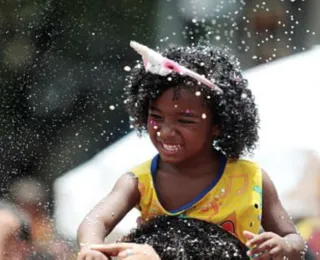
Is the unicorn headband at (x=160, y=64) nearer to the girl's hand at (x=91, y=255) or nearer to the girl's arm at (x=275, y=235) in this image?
the girl's arm at (x=275, y=235)

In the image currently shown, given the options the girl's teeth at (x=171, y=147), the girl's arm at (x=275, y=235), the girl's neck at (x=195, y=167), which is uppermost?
the girl's teeth at (x=171, y=147)

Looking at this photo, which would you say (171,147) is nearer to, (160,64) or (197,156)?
(197,156)

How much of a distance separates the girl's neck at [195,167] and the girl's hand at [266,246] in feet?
0.98

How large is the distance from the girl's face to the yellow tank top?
0.31ft

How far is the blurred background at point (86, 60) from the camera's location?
3.82 metres

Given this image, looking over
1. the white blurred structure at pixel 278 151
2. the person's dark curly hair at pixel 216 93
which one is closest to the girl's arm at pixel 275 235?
the person's dark curly hair at pixel 216 93

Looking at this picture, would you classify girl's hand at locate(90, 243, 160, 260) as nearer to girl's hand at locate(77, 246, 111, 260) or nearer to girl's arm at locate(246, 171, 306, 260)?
girl's hand at locate(77, 246, 111, 260)

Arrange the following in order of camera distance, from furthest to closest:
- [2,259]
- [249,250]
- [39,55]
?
1. [39,55]
2. [2,259]
3. [249,250]

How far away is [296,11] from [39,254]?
5.09 ft

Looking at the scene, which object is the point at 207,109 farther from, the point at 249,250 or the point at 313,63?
the point at 313,63

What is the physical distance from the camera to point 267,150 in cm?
370

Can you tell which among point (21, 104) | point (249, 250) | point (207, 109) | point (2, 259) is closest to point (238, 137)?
point (207, 109)

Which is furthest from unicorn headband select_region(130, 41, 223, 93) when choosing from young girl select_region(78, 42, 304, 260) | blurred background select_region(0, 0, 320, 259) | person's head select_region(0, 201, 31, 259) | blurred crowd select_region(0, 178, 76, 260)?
blurred background select_region(0, 0, 320, 259)

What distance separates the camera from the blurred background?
3.82 meters
